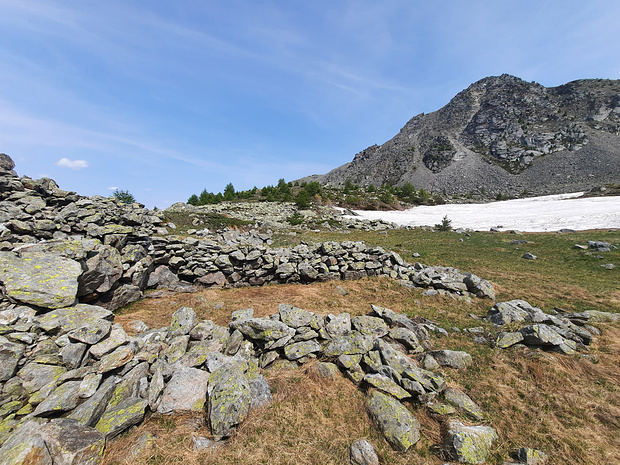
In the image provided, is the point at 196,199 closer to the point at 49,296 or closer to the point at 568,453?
the point at 49,296

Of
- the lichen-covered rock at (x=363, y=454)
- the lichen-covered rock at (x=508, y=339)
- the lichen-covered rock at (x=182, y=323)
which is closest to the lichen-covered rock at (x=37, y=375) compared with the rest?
the lichen-covered rock at (x=182, y=323)

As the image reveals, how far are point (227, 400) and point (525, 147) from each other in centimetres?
21062

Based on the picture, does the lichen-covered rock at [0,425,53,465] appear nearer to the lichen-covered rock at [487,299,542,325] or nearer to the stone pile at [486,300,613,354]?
the stone pile at [486,300,613,354]

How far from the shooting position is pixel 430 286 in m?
16.4

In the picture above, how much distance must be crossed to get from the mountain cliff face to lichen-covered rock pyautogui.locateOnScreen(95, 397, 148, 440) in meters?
152

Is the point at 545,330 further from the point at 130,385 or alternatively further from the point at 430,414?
the point at 130,385

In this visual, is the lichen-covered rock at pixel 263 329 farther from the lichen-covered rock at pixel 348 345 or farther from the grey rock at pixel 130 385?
the grey rock at pixel 130 385

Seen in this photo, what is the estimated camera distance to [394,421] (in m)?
6.05

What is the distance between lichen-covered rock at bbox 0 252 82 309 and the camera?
8.13 m

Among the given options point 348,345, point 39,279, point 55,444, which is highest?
point 39,279

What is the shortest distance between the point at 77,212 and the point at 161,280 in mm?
6791

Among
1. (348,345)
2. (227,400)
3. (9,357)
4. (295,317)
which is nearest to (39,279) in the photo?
(9,357)

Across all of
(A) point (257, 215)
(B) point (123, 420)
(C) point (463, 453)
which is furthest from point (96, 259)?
(A) point (257, 215)

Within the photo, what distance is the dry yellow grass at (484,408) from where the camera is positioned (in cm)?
537
